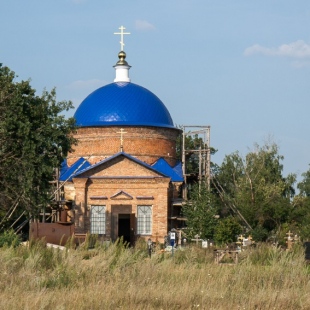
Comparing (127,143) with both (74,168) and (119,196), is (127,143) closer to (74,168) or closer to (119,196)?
(74,168)

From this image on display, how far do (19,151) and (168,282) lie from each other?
19.9 m

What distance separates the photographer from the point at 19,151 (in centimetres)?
3391

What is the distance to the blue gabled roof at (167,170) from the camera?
4375 cm

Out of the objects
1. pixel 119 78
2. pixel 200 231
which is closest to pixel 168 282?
pixel 200 231

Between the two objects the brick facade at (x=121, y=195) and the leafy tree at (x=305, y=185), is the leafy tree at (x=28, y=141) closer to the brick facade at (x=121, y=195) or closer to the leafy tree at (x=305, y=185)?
the brick facade at (x=121, y=195)

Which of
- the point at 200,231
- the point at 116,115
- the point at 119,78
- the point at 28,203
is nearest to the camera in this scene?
the point at 28,203

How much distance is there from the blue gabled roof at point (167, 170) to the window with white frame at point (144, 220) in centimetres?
263

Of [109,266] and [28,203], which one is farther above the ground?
[28,203]

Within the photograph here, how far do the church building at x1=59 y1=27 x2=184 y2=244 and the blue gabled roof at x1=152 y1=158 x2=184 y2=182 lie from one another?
5cm

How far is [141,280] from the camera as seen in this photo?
1509 centimetres

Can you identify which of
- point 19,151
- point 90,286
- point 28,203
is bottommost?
point 90,286

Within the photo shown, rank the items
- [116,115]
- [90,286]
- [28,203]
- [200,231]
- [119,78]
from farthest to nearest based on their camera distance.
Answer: [119,78] < [116,115] < [200,231] < [28,203] < [90,286]

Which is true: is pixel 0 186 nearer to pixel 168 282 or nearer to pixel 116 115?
pixel 116 115

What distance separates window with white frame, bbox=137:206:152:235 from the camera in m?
41.3
